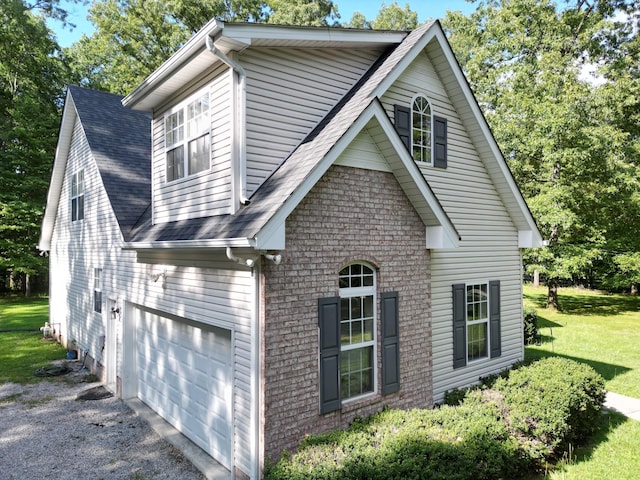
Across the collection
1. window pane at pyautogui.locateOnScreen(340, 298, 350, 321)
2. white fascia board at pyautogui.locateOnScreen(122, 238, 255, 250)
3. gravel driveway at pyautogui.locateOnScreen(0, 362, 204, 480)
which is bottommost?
gravel driveway at pyautogui.locateOnScreen(0, 362, 204, 480)

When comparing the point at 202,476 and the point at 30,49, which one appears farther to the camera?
the point at 30,49

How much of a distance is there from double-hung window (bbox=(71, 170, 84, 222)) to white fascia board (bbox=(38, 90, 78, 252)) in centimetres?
121

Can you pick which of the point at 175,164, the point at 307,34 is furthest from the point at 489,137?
the point at 175,164

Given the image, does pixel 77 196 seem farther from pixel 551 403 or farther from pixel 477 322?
pixel 551 403

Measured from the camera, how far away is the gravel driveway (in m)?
6.79

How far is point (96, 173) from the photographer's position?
11.8 m

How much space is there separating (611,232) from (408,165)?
71.8 feet

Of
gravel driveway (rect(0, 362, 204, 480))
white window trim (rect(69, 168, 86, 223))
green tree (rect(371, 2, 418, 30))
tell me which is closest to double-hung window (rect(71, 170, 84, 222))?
white window trim (rect(69, 168, 86, 223))

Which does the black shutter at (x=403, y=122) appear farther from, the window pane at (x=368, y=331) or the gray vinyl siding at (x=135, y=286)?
the gray vinyl siding at (x=135, y=286)

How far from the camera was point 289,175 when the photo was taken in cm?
615

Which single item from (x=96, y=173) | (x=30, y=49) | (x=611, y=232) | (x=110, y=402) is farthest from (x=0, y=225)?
(x=611, y=232)

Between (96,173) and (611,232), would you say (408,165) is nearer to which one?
(96,173)

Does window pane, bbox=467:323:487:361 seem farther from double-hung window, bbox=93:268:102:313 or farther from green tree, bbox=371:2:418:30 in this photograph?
green tree, bbox=371:2:418:30

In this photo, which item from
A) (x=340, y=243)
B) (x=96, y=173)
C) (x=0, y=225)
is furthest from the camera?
(x=0, y=225)
